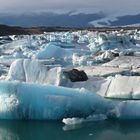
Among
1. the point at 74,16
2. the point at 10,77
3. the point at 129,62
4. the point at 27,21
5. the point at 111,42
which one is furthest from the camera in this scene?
the point at 74,16

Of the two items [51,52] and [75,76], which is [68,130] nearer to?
[75,76]

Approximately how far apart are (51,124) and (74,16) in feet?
462

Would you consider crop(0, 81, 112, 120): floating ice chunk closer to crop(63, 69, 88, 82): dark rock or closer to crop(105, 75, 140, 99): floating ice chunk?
crop(105, 75, 140, 99): floating ice chunk

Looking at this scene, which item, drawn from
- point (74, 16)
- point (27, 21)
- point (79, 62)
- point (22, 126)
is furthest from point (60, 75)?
point (74, 16)

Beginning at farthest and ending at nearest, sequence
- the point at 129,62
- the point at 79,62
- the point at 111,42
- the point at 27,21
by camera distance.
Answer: the point at 27,21 → the point at 111,42 → the point at 79,62 → the point at 129,62

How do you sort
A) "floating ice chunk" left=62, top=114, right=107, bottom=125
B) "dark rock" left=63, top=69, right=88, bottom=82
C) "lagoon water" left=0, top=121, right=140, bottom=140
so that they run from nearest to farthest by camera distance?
"lagoon water" left=0, top=121, right=140, bottom=140 < "floating ice chunk" left=62, top=114, right=107, bottom=125 < "dark rock" left=63, top=69, right=88, bottom=82

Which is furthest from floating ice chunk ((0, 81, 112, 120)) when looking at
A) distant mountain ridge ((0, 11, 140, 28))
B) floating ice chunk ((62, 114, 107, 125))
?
distant mountain ridge ((0, 11, 140, 28))

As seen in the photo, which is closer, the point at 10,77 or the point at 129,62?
the point at 10,77

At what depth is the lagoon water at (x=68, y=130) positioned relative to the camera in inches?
343

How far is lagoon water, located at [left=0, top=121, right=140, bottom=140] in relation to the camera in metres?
8.70

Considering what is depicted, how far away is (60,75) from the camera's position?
11.5 m

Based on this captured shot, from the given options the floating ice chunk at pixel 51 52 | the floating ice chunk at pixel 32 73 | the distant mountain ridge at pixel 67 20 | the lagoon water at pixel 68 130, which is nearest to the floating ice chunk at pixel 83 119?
the lagoon water at pixel 68 130

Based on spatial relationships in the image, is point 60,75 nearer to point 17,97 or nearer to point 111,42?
point 17,97

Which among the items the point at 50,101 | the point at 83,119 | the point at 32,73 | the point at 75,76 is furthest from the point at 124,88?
the point at 50,101
